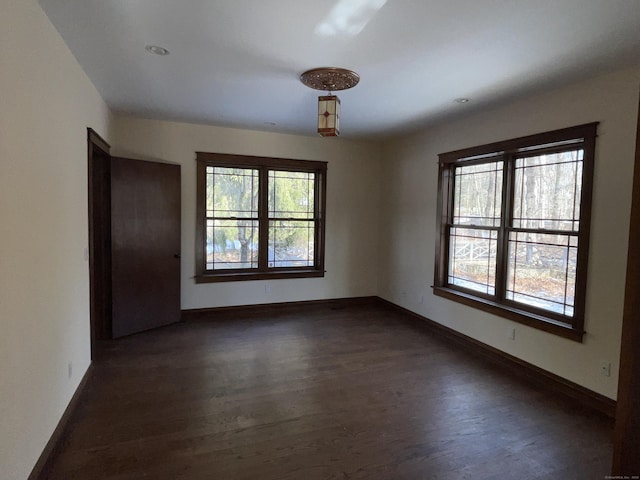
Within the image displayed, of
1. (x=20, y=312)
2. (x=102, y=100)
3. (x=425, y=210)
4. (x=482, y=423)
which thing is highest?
(x=102, y=100)

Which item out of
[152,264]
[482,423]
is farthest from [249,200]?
[482,423]

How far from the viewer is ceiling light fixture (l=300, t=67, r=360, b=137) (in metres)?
2.99

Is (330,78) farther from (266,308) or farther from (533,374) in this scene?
(266,308)

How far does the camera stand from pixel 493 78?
3049 millimetres

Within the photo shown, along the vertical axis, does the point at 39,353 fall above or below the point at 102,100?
below

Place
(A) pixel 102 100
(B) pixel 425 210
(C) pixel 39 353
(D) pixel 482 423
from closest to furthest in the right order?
(C) pixel 39 353 < (D) pixel 482 423 < (A) pixel 102 100 < (B) pixel 425 210

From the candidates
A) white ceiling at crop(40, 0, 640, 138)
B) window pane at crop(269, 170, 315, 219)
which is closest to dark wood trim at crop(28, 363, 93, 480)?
white ceiling at crop(40, 0, 640, 138)

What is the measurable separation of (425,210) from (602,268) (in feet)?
7.46

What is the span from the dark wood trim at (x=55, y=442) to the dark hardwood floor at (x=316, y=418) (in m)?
0.04

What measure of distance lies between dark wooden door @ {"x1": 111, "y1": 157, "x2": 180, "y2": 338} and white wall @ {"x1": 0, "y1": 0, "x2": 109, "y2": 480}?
54.1 inches

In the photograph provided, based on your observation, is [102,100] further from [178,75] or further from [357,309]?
[357,309]

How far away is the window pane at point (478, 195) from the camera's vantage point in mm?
3990

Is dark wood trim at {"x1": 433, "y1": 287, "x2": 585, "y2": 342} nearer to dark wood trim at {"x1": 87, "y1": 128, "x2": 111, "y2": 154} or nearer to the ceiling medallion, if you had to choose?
the ceiling medallion

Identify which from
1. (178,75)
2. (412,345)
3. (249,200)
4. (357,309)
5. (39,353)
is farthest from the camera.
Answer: (357,309)
